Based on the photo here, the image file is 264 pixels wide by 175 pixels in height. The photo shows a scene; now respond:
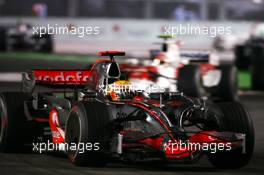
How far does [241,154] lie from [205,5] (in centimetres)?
4419

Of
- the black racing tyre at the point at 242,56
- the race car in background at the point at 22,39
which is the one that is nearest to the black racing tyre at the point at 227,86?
the black racing tyre at the point at 242,56

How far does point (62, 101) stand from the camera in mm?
13312

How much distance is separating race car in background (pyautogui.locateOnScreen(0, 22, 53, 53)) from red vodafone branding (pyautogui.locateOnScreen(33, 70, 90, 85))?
30.3m

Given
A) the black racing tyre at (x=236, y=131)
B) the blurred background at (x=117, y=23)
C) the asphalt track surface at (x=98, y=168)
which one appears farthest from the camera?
the blurred background at (x=117, y=23)

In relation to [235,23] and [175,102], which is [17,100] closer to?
[175,102]

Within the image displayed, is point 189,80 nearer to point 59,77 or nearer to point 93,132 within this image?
point 59,77

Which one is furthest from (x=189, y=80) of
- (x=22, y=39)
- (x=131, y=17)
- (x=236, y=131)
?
(x=131, y=17)

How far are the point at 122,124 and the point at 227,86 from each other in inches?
407

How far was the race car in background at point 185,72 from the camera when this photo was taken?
21.0 metres

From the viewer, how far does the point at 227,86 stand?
72.9ft

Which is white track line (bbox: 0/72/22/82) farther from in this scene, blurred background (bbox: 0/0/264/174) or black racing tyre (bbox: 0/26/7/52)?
black racing tyre (bbox: 0/26/7/52)

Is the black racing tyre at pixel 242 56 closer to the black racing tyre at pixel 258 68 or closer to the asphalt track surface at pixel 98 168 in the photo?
the black racing tyre at pixel 258 68

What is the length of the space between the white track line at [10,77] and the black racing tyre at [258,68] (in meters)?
6.66

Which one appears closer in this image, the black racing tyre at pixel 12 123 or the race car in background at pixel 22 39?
the black racing tyre at pixel 12 123
